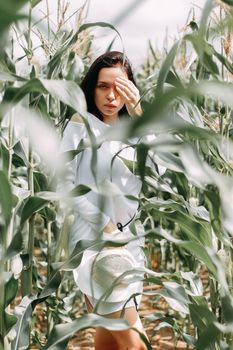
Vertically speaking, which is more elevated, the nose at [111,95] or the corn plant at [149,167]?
the nose at [111,95]

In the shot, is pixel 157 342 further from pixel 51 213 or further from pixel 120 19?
pixel 120 19

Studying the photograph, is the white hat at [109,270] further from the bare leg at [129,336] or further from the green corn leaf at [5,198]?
the green corn leaf at [5,198]

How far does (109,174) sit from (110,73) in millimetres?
294

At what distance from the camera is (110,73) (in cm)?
192

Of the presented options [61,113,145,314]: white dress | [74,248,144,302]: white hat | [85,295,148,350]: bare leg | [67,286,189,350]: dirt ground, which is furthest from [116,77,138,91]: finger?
[67,286,189,350]: dirt ground

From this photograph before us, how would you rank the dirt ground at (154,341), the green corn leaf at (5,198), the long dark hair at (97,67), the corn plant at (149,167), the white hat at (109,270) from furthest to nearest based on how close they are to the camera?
the dirt ground at (154,341)
the long dark hair at (97,67)
the white hat at (109,270)
the green corn leaf at (5,198)
the corn plant at (149,167)

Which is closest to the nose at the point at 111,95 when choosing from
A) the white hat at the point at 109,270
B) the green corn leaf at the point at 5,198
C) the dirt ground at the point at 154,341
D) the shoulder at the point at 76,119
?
the shoulder at the point at 76,119

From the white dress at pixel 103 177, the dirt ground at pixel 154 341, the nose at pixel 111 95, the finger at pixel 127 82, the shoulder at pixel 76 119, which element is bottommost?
the dirt ground at pixel 154 341

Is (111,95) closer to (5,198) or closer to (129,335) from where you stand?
(129,335)

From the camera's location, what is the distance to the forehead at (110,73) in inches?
75.0

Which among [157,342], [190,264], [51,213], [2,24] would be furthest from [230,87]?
[157,342]

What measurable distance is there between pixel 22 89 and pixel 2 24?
0.92 feet

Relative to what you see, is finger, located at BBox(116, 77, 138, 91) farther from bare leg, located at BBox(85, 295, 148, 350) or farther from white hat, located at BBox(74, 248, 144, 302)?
bare leg, located at BBox(85, 295, 148, 350)

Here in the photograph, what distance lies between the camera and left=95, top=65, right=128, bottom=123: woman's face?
1892mm
